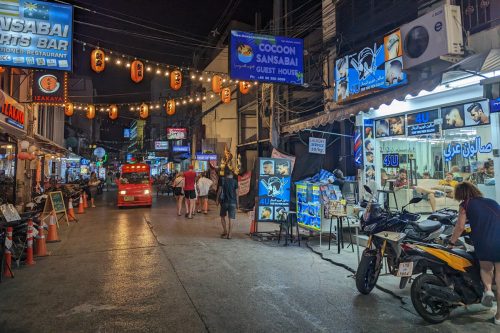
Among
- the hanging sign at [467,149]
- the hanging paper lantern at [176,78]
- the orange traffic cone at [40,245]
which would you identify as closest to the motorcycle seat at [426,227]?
the hanging sign at [467,149]

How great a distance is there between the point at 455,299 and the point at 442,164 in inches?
211

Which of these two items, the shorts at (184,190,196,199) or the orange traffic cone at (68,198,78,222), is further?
the shorts at (184,190,196,199)

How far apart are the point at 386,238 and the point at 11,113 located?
48.0 ft

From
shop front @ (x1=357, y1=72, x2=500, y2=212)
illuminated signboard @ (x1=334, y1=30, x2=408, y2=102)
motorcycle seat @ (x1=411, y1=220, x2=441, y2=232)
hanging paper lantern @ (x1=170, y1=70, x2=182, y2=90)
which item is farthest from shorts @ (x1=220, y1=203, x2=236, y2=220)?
hanging paper lantern @ (x1=170, y1=70, x2=182, y2=90)

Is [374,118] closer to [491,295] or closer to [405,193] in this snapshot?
[405,193]

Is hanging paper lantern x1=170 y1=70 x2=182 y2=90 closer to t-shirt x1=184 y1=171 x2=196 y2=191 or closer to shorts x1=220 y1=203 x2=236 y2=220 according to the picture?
t-shirt x1=184 y1=171 x2=196 y2=191

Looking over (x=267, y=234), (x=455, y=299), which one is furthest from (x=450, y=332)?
(x=267, y=234)

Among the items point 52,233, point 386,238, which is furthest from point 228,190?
point 386,238

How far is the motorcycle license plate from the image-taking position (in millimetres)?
4742

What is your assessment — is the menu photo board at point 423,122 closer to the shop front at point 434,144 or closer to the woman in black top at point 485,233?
the shop front at point 434,144

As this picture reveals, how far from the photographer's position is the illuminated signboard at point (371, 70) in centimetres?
873

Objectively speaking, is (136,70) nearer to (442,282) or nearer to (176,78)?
(176,78)

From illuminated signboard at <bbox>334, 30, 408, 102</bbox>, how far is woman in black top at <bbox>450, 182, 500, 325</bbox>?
181 inches

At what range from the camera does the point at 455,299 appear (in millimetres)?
4480
